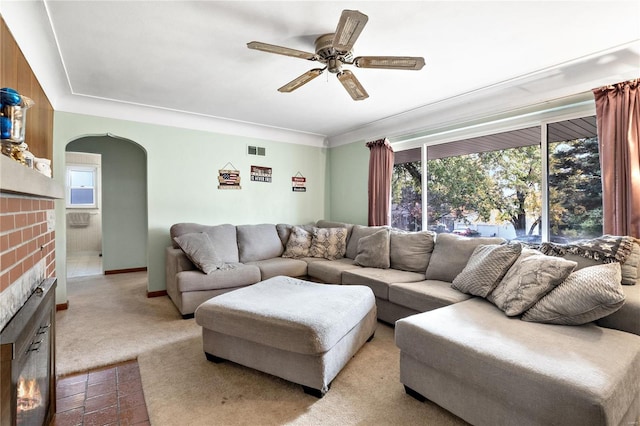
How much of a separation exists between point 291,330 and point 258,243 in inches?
94.4

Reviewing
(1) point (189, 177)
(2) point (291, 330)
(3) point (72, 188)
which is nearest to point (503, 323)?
(2) point (291, 330)

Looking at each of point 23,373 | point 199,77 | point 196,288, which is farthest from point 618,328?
point 199,77

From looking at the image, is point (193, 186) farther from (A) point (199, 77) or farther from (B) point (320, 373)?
(B) point (320, 373)

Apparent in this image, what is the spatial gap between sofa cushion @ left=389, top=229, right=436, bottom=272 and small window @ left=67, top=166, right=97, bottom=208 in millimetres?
6946

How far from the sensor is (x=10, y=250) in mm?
1113

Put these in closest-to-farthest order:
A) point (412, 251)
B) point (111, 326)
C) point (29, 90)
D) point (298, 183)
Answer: point (29, 90) < point (111, 326) < point (412, 251) < point (298, 183)

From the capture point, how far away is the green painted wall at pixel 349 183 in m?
4.74

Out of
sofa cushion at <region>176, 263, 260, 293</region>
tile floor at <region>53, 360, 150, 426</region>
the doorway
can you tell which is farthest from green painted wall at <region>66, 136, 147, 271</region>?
tile floor at <region>53, 360, 150, 426</region>

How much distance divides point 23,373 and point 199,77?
2508 millimetres

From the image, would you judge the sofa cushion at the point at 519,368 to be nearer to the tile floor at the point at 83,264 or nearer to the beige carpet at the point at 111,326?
the beige carpet at the point at 111,326

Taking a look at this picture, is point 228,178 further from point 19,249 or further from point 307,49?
point 19,249

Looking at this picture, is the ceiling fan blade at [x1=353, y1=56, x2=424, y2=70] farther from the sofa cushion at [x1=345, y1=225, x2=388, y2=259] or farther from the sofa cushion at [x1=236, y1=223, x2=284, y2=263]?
the sofa cushion at [x1=236, y1=223, x2=284, y2=263]

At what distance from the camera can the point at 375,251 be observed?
3.56 m

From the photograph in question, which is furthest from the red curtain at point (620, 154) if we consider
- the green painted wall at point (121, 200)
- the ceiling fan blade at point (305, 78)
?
the green painted wall at point (121, 200)
